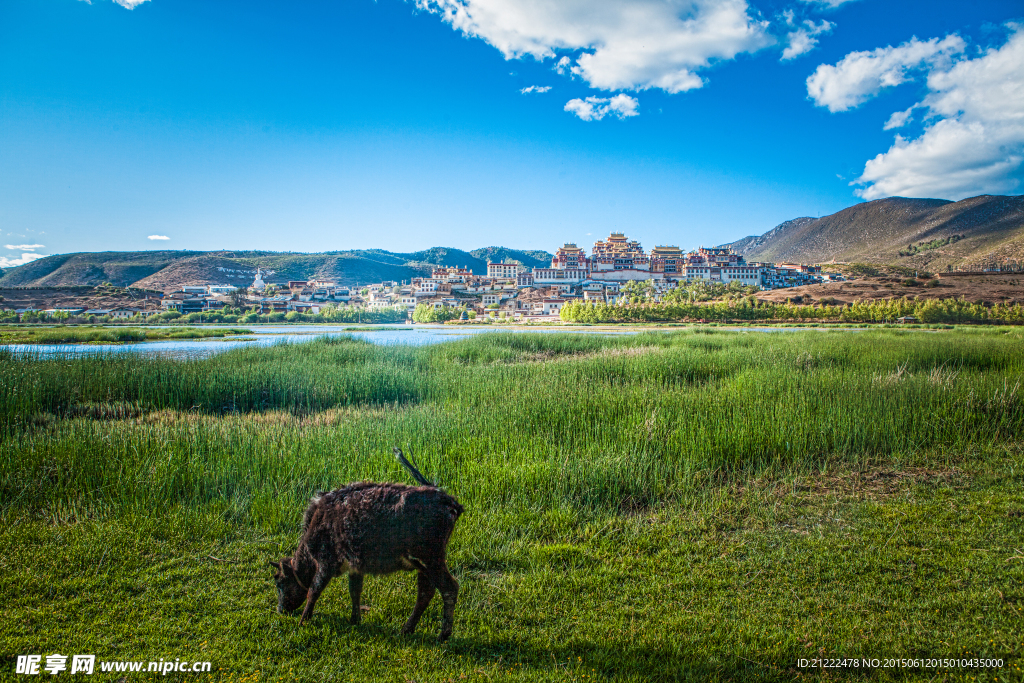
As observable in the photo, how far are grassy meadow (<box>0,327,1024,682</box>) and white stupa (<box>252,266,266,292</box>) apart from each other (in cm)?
5686

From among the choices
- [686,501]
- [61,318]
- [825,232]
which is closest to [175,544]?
[686,501]

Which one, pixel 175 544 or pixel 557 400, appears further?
pixel 557 400

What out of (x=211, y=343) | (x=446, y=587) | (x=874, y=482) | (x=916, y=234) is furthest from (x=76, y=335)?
(x=916, y=234)

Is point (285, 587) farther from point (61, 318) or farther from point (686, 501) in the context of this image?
point (61, 318)

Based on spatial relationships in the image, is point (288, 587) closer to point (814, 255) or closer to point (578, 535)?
point (578, 535)

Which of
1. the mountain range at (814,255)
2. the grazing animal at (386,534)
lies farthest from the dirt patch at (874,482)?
the mountain range at (814,255)

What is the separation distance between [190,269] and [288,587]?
70.2 metres

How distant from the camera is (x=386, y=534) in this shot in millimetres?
1826

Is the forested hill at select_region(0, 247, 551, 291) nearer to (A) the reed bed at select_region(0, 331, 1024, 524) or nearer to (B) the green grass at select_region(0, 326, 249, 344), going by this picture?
(B) the green grass at select_region(0, 326, 249, 344)

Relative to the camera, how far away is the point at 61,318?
21.1 metres

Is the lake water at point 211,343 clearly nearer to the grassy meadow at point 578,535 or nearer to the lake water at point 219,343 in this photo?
the lake water at point 219,343

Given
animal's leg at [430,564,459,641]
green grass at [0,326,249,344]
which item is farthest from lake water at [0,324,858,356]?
animal's leg at [430,564,459,641]

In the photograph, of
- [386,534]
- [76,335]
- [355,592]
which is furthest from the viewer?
[76,335]

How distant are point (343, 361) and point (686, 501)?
11.5 m
